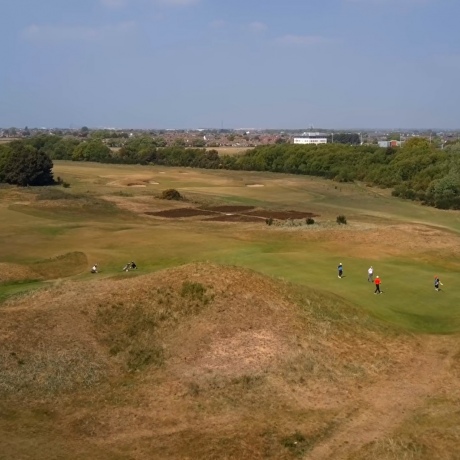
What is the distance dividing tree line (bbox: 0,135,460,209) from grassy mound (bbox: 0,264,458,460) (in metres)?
73.4

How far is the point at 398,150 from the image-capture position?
151m

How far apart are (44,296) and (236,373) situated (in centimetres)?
1342

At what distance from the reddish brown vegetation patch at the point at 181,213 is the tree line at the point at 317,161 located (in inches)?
1555

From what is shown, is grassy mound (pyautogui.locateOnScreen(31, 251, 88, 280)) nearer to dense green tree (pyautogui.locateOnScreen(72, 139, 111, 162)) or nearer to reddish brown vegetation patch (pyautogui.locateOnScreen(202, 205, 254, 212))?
reddish brown vegetation patch (pyautogui.locateOnScreen(202, 205, 254, 212))

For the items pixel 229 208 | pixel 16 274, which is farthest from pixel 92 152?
pixel 16 274

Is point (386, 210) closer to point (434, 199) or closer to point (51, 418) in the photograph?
point (434, 199)

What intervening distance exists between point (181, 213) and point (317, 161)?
78466 mm

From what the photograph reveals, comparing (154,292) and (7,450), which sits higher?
(154,292)

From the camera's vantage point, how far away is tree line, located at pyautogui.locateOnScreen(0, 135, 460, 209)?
111125 millimetres

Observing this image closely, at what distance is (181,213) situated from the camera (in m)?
81.9

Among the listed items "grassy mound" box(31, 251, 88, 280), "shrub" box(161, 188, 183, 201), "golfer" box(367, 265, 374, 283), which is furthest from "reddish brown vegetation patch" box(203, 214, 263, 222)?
"golfer" box(367, 265, 374, 283)

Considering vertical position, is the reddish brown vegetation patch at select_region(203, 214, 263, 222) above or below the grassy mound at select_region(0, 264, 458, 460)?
below

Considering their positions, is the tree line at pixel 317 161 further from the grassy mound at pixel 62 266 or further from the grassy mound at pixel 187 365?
the grassy mound at pixel 187 365

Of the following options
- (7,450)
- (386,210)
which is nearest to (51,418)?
(7,450)
